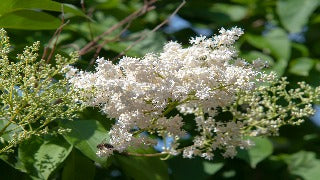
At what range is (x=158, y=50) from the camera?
202cm

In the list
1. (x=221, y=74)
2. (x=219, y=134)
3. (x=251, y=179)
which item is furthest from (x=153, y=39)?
(x=221, y=74)

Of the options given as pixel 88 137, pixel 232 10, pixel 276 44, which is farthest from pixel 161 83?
pixel 232 10

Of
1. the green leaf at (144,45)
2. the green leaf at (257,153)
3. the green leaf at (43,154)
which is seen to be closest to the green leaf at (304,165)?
the green leaf at (257,153)

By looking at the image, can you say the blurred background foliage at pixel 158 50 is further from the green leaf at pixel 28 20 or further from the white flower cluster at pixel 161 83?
the white flower cluster at pixel 161 83

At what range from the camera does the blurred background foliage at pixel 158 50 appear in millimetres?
1403

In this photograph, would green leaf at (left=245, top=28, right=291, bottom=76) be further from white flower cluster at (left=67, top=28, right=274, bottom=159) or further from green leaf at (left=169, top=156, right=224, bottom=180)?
white flower cluster at (left=67, top=28, right=274, bottom=159)

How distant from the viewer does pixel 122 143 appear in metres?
1.19

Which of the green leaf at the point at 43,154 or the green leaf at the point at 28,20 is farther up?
the green leaf at the point at 28,20

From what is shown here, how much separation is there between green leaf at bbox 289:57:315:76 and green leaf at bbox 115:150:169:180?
937 mm

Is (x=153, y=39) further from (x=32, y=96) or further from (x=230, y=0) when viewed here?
(x=32, y=96)

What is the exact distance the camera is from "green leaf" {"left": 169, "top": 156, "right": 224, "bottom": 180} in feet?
6.15

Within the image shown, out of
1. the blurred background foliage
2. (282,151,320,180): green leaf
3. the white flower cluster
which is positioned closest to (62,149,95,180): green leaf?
the blurred background foliage

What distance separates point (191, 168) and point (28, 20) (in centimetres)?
73

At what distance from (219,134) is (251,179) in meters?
0.84
